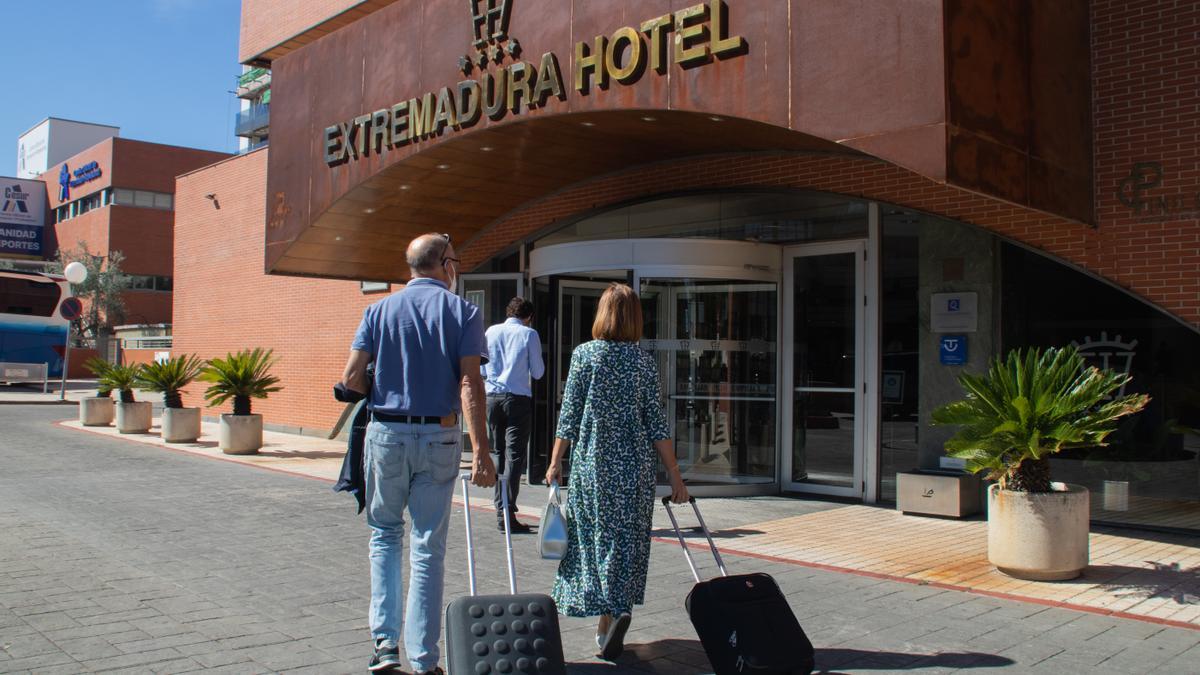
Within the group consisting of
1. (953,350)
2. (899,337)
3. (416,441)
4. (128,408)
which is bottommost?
(128,408)

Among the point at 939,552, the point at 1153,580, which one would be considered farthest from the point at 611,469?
the point at 1153,580

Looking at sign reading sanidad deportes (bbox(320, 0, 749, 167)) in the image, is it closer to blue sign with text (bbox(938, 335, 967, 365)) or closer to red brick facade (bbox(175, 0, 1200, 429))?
red brick facade (bbox(175, 0, 1200, 429))

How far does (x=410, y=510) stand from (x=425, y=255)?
3.71ft

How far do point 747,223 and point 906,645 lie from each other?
6.69m

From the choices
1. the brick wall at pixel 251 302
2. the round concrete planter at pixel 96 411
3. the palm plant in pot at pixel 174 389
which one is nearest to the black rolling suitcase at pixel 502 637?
the brick wall at pixel 251 302

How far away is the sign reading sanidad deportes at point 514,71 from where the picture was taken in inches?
317

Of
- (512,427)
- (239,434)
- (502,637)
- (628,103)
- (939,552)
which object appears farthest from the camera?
(239,434)

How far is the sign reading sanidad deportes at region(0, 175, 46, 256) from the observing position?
5431 cm

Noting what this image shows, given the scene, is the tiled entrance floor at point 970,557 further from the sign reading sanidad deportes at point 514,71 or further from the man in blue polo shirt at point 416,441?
the sign reading sanidad deportes at point 514,71

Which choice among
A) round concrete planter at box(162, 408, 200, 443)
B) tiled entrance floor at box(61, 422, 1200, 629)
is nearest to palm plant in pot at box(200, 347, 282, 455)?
round concrete planter at box(162, 408, 200, 443)

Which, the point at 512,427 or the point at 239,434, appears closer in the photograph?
the point at 512,427

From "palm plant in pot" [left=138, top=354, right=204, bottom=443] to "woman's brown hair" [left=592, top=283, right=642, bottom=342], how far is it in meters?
12.2

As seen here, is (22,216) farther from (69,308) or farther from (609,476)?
(609,476)

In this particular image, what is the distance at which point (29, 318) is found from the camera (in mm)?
34500
